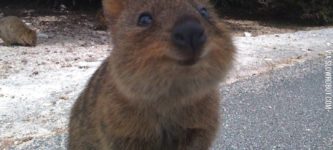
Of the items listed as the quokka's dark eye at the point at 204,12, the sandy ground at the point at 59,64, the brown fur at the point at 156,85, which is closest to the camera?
the brown fur at the point at 156,85

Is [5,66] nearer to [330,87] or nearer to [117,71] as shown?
[330,87]

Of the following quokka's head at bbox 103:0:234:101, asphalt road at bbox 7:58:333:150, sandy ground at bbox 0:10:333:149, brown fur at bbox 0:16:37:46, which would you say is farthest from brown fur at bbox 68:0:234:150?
brown fur at bbox 0:16:37:46

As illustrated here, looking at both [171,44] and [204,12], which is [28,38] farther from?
[171,44]

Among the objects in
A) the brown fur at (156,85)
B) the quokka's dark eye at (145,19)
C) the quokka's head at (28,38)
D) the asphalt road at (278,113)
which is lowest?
the quokka's head at (28,38)

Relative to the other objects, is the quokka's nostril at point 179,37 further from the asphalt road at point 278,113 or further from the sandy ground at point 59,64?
the asphalt road at point 278,113

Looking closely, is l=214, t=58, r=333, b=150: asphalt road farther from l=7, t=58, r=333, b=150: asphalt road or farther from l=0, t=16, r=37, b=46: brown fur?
l=0, t=16, r=37, b=46: brown fur

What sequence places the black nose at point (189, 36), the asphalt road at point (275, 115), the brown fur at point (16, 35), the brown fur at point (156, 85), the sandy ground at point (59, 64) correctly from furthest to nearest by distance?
the brown fur at point (16, 35) < the sandy ground at point (59, 64) < the asphalt road at point (275, 115) < the brown fur at point (156, 85) < the black nose at point (189, 36)

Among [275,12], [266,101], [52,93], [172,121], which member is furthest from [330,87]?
[275,12]

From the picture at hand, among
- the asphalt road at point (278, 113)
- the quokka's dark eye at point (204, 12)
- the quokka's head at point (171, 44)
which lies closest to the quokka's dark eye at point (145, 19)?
the quokka's head at point (171, 44)
